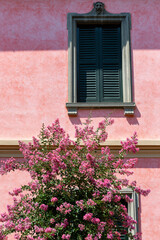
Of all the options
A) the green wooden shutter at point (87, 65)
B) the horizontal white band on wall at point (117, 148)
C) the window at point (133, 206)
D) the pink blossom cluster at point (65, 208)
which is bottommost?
the pink blossom cluster at point (65, 208)

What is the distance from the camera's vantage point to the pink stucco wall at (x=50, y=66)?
24.1ft

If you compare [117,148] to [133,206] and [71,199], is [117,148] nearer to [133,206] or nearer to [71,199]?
[133,206]

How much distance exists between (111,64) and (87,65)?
479 millimetres

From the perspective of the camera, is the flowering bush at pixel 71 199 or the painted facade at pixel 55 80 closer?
the flowering bush at pixel 71 199

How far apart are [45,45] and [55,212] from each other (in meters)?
3.68

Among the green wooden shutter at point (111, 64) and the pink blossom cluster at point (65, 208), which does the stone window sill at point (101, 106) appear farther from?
the pink blossom cluster at point (65, 208)

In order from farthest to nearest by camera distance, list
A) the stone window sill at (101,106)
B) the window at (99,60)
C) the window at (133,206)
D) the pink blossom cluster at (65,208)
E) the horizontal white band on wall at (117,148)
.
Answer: the window at (99,60) < the stone window sill at (101,106) < the horizontal white band on wall at (117,148) < the window at (133,206) < the pink blossom cluster at (65,208)

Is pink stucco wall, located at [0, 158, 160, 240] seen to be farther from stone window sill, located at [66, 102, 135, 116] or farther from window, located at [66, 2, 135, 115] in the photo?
window, located at [66, 2, 135, 115]

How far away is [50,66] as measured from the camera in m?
7.63

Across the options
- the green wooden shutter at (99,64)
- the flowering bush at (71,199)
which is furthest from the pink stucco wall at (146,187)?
the green wooden shutter at (99,64)

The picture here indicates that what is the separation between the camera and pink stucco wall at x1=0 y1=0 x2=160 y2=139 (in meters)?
7.33

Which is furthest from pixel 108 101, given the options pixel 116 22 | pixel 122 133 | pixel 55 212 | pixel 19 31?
pixel 55 212

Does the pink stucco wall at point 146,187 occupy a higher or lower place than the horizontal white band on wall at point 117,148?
lower

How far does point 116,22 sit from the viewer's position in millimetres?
7941
